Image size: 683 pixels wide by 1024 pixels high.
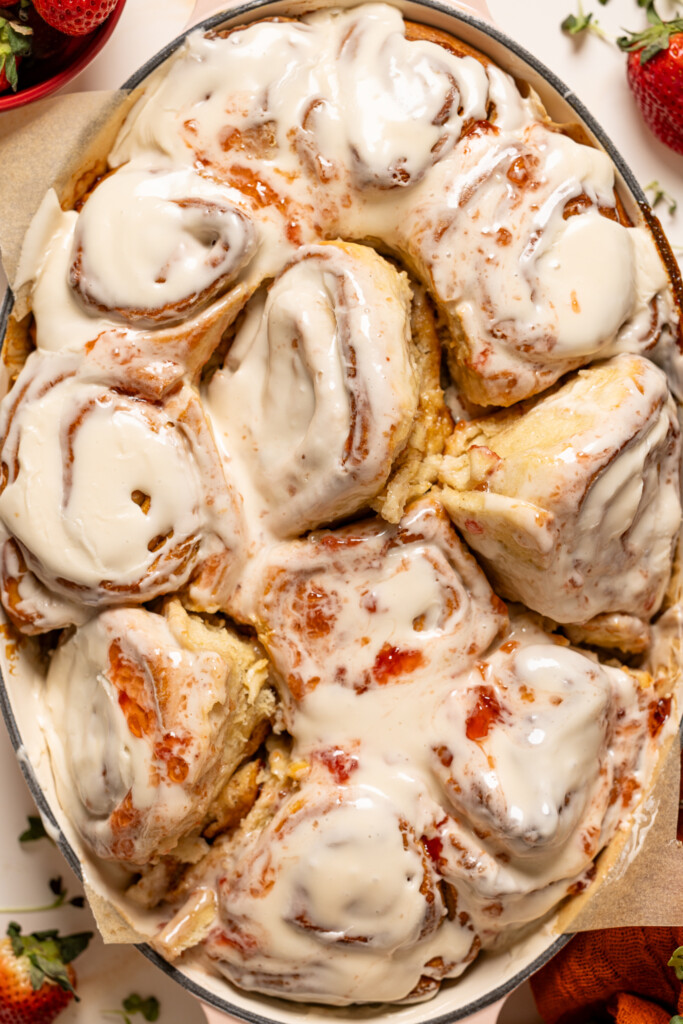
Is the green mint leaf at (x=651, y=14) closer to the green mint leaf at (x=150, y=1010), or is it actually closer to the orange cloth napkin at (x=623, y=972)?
the orange cloth napkin at (x=623, y=972)

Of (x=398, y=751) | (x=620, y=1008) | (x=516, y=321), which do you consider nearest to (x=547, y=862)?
(x=398, y=751)

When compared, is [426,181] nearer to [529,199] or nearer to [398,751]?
[529,199]

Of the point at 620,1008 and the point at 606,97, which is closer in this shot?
the point at 620,1008

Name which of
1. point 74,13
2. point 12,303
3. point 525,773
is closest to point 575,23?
point 74,13

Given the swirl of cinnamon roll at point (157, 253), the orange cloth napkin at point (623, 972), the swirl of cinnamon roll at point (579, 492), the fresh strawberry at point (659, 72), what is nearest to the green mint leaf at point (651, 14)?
the fresh strawberry at point (659, 72)

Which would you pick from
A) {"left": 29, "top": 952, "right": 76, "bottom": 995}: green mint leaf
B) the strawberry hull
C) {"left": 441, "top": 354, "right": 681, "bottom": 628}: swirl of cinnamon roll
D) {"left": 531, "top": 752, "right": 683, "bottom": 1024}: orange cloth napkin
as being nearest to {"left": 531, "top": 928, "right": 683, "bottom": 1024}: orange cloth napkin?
{"left": 531, "top": 752, "right": 683, "bottom": 1024}: orange cloth napkin
